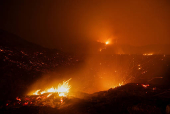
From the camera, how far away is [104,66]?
23.9m

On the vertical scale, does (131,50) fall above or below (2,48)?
above

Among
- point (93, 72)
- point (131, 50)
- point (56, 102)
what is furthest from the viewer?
point (131, 50)

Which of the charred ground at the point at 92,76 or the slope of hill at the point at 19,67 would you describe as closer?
the charred ground at the point at 92,76

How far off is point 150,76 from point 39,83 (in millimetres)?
20638

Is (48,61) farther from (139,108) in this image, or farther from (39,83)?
(139,108)

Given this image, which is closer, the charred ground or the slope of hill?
the charred ground

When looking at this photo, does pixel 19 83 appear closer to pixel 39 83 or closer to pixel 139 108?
pixel 39 83

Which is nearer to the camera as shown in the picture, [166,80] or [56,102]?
[56,102]

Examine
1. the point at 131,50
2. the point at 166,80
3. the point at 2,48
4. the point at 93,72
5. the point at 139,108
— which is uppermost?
the point at 131,50

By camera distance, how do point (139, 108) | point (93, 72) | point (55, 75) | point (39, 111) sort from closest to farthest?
1. point (139, 108)
2. point (39, 111)
3. point (55, 75)
4. point (93, 72)

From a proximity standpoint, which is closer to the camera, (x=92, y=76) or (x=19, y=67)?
(x=19, y=67)

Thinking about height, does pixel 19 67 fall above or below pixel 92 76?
above

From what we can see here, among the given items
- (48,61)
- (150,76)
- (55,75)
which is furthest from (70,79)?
(150,76)

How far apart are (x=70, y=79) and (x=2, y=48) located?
38.3ft
